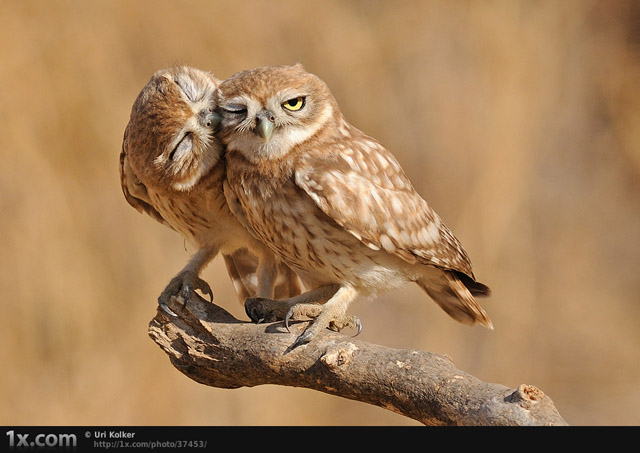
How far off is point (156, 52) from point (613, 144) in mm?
3189

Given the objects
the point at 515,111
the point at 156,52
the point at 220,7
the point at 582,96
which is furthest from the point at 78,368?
the point at 582,96

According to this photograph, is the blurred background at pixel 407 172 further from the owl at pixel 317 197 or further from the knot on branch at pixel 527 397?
the knot on branch at pixel 527 397

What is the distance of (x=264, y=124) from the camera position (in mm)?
2270

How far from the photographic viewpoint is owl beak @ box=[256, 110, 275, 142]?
227cm

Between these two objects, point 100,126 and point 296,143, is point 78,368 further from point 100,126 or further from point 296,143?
point 296,143

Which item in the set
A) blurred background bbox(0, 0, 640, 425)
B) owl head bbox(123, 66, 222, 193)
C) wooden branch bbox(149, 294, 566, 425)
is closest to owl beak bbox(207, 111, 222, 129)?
owl head bbox(123, 66, 222, 193)

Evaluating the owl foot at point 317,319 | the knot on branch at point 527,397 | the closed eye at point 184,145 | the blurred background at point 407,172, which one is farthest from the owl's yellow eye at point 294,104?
the blurred background at point 407,172

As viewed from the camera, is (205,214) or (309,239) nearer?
(309,239)

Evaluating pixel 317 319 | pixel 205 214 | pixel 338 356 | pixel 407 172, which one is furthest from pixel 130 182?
pixel 407 172

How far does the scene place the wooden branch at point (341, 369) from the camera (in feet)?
6.32

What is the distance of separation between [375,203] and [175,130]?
0.68 meters

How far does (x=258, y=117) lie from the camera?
2.28m

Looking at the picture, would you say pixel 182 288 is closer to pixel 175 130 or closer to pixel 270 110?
pixel 175 130

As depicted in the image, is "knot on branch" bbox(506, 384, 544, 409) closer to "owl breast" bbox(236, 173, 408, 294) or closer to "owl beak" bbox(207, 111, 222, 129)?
"owl breast" bbox(236, 173, 408, 294)
